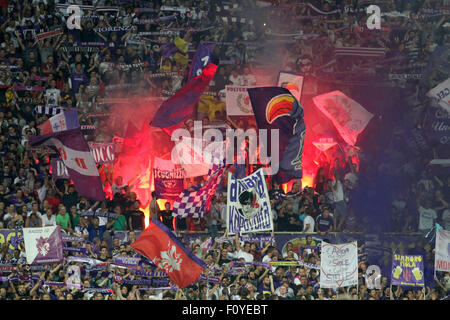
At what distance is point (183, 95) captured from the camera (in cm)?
1842

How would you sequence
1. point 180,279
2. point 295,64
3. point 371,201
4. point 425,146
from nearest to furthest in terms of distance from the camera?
point 180,279
point 371,201
point 425,146
point 295,64

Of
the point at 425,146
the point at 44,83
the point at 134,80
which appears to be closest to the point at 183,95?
the point at 134,80

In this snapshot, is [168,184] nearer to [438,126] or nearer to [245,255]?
[245,255]

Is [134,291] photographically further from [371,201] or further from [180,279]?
[371,201]

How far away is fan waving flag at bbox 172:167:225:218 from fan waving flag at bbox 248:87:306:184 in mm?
1390

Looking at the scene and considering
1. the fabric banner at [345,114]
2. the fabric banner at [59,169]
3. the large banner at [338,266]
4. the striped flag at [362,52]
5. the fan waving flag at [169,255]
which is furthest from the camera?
the striped flag at [362,52]

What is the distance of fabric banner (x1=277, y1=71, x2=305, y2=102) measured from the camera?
19.2 m

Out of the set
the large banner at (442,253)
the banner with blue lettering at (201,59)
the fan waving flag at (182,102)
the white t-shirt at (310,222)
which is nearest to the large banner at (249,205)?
the white t-shirt at (310,222)

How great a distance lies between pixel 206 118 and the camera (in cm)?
1922

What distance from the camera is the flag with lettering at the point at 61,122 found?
17.8 m

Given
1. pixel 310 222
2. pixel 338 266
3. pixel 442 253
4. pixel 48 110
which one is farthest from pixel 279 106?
pixel 48 110

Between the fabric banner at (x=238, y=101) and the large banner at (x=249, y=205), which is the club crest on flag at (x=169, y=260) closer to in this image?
the large banner at (x=249, y=205)

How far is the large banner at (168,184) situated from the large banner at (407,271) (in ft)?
14.2

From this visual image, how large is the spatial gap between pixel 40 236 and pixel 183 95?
4.00m
